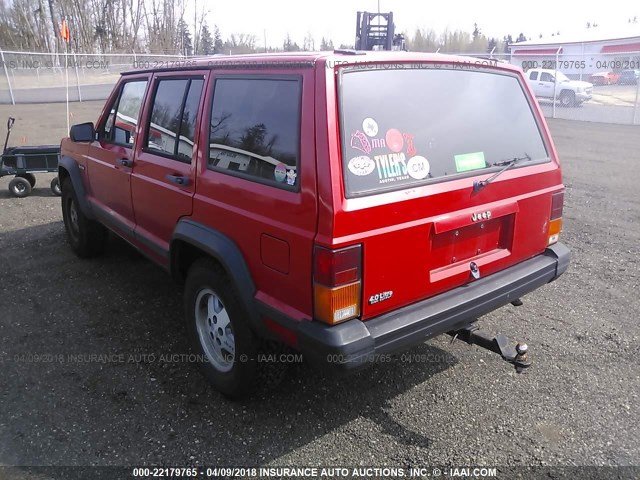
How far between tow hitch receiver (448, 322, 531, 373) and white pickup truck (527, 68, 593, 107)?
62.8ft

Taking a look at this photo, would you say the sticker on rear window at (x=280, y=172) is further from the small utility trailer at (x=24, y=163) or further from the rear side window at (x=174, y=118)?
the small utility trailer at (x=24, y=163)

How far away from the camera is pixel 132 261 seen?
5.42 m

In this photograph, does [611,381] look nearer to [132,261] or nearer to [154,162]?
[154,162]

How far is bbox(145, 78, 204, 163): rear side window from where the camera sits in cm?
323

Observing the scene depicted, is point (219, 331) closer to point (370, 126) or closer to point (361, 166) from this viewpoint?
point (361, 166)

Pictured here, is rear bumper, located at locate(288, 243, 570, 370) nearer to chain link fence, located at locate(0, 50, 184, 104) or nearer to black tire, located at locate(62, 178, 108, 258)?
black tire, located at locate(62, 178, 108, 258)

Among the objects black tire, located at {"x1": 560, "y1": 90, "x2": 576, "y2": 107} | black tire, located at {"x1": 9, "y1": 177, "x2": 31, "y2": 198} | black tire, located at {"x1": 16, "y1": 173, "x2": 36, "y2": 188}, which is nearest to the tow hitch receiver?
black tire, located at {"x1": 9, "y1": 177, "x2": 31, "y2": 198}

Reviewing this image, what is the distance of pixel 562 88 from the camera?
20.8m

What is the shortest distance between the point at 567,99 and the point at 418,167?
20.8 meters

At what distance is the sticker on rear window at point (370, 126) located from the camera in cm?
245

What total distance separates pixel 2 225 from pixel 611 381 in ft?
22.8

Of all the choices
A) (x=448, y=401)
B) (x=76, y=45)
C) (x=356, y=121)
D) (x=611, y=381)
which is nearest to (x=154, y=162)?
(x=356, y=121)

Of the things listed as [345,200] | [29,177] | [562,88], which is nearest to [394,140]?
[345,200]

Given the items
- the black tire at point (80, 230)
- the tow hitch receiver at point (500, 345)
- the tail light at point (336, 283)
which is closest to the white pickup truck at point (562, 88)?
the black tire at point (80, 230)
